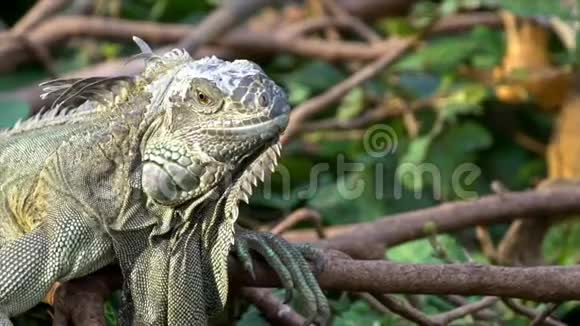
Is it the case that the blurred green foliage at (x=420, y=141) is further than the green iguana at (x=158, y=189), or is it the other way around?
the blurred green foliage at (x=420, y=141)

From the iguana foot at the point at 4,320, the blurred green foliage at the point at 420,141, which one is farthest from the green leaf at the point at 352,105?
the iguana foot at the point at 4,320

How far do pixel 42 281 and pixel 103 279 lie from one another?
0.60 ft

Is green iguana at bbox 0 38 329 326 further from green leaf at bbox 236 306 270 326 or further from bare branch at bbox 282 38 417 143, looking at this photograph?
bare branch at bbox 282 38 417 143

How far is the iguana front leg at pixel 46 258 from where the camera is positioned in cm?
233

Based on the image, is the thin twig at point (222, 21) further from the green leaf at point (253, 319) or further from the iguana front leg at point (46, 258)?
the iguana front leg at point (46, 258)

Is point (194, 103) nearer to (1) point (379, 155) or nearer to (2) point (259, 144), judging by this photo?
(2) point (259, 144)

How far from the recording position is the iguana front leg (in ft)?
7.66

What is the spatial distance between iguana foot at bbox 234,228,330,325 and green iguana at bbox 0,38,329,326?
0.02 metres

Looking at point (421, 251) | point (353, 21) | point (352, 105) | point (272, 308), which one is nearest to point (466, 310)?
point (272, 308)

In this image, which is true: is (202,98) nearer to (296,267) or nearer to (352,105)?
(296,267)

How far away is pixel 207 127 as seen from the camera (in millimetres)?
2258

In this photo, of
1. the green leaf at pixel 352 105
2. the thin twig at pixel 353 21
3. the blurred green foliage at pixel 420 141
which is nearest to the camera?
the blurred green foliage at pixel 420 141

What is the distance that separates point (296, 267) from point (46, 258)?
21.3 inches

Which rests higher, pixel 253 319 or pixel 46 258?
pixel 46 258
